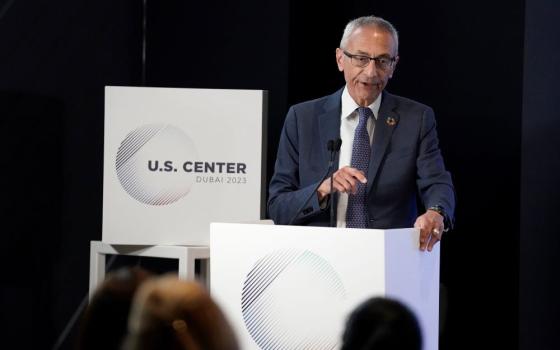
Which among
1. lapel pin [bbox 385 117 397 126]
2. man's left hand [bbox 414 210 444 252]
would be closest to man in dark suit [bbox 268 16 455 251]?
lapel pin [bbox 385 117 397 126]

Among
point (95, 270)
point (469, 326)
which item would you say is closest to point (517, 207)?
point (469, 326)

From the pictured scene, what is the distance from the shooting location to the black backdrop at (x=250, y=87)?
5.26 m

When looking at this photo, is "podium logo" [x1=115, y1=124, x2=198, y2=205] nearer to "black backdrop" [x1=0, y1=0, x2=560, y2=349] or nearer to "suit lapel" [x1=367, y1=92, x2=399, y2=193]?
"black backdrop" [x1=0, y1=0, x2=560, y2=349]

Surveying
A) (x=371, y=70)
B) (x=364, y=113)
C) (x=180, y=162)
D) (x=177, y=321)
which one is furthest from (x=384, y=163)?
(x=177, y=321)

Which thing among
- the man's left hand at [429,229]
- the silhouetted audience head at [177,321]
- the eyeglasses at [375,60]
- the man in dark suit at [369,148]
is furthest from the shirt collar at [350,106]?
the silhouetted audience head at [177,321]

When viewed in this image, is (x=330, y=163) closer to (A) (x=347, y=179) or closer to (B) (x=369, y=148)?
(A) (x=347, y=179)

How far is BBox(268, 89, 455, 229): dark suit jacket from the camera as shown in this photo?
3.89 metres

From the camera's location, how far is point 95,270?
191 inches

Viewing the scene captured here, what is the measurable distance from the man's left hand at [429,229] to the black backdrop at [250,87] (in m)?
1.77

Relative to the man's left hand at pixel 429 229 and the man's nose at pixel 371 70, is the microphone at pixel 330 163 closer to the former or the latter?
the man's left hand at pixel 429 229

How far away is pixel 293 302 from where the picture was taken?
126 inches

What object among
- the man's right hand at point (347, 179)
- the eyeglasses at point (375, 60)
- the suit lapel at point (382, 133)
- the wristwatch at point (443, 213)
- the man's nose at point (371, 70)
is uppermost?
the eyeglasses at point (375, 60)

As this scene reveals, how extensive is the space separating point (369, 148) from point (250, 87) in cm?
195

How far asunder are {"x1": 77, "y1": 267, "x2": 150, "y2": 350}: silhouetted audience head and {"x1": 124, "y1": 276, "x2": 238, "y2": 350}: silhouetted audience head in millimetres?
68
